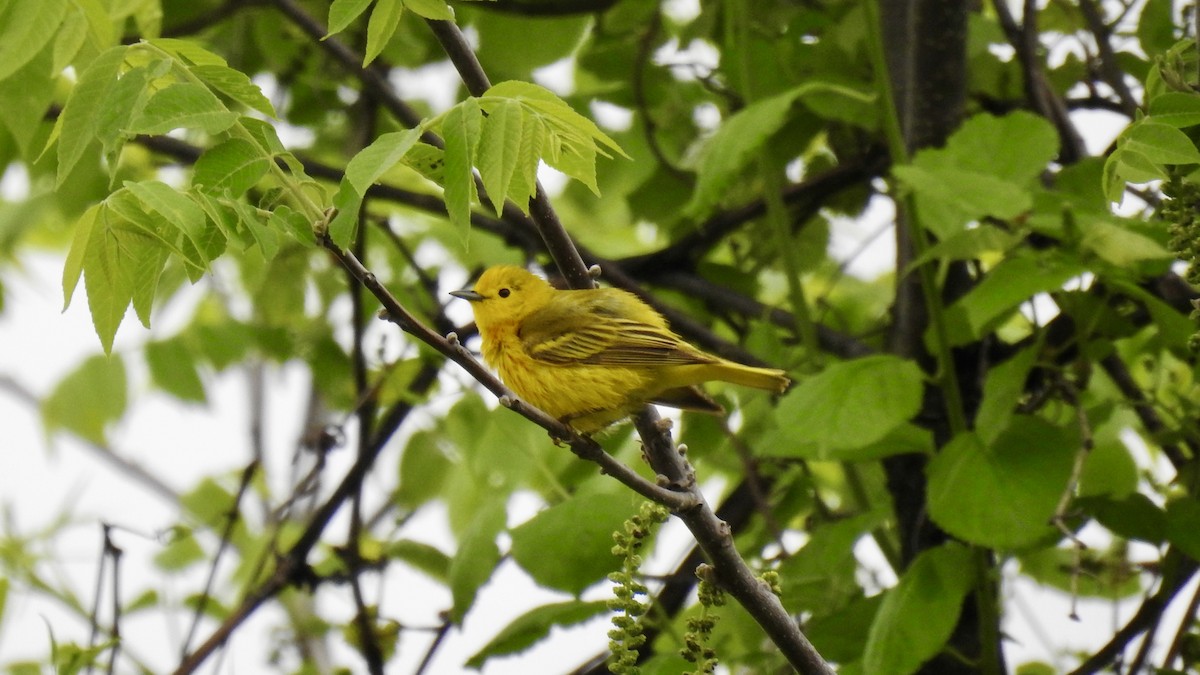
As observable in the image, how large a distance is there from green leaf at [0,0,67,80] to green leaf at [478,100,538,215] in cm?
91

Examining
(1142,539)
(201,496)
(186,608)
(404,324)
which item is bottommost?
(1142,539)

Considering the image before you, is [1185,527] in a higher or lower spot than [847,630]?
lower

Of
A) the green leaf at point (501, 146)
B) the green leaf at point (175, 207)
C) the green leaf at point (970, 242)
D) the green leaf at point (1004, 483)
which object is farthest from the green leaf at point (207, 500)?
the green leaf at point (501, 146)

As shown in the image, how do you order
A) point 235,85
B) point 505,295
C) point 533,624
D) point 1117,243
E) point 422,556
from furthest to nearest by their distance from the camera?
1. point 422,556
2. point 505,295
3. point 533,624
4. point 1117,243
5. point 235,85

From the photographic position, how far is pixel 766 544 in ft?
12.5

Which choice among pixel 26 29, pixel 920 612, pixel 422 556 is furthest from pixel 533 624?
pixel 26 29

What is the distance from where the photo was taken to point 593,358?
324 centimetres

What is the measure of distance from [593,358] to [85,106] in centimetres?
147

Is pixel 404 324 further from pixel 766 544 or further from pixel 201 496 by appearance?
pixel 201 496

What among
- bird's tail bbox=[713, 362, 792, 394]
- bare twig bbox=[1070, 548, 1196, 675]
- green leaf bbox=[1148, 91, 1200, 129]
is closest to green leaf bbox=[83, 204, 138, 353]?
bird's tail bbox=[713, 362, 792, 394]

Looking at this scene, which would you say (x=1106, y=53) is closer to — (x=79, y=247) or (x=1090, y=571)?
(x=1090, y=571)

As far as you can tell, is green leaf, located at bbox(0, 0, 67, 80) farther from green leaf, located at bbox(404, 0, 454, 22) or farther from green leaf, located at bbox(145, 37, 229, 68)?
green leaf, located at bbox(404, 0, 454, 22)

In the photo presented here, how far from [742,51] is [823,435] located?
1.37 metres

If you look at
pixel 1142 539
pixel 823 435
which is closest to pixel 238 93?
Answer: pixel 823 435
